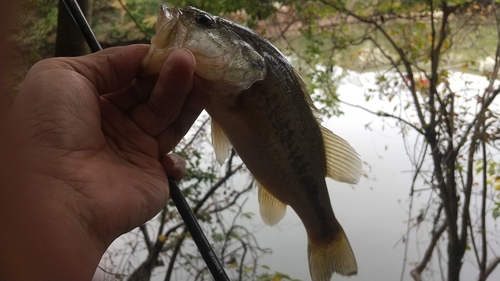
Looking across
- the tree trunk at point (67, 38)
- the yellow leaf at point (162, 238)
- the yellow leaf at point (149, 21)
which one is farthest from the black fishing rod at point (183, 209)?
the yellow leaf at point (162, 238)

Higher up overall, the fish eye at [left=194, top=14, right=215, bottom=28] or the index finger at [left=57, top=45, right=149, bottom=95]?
the fish eye at [left=194, top=14, right=215, bottom=28]

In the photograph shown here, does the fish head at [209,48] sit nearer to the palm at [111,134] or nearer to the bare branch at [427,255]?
the palm at [111,134]

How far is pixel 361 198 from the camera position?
168 centimetres

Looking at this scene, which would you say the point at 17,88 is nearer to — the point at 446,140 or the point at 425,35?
the point at 446,140

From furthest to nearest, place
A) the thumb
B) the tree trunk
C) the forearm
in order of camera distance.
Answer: the tree trunk → the thumb → the forearm

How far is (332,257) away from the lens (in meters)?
0.99

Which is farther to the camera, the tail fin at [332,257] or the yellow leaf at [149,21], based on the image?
the yellow leaf at [149,21]

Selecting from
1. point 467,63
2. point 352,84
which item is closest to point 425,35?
point 467,63

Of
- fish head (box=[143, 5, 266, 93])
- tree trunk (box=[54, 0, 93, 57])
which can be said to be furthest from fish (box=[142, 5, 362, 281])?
tree trunk (box=[54, 0, 93, 57])

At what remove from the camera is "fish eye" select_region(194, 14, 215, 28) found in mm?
678

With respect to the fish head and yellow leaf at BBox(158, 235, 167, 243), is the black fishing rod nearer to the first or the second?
the fish head

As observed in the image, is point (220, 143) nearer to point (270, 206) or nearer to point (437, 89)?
point (270, 206)

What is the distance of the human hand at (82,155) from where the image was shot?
0.54 m

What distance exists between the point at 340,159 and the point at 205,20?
1.58 ft
